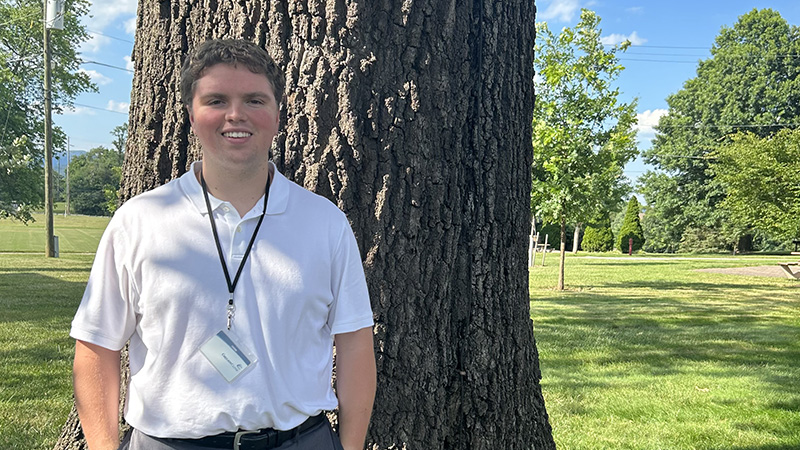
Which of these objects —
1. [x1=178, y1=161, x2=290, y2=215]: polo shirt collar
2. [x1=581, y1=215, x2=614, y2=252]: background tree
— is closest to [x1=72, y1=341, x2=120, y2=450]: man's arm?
[x1=178, y1=161, x2=290, y2=215]: polo shirt collar

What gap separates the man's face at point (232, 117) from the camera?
1786 mm

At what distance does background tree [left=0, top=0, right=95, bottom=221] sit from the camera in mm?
27812

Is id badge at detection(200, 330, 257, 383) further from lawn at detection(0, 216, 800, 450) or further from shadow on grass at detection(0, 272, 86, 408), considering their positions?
shadow on grass at detection(0, 272, 86, 408)

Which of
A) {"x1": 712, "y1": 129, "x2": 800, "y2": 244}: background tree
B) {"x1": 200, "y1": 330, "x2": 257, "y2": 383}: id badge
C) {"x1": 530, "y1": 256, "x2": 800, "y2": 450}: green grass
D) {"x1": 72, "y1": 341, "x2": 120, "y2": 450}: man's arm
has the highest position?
{"x1": 712, "y1": 129, "x2": 800, "y2": 244}: background tree

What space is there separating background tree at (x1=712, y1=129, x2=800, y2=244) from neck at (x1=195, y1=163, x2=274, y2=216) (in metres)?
20.6

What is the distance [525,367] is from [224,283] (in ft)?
5.14

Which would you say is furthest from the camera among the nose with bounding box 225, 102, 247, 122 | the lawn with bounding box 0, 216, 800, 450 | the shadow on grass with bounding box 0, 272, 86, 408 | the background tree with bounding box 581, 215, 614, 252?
the background tree with bounding box 581, 215, 614, 252

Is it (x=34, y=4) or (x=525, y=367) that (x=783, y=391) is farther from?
(x=34, y=4)

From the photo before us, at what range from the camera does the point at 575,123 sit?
49.8 ft

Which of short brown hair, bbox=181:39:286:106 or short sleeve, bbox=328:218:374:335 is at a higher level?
short brown hair, bbox=181:39:286:106

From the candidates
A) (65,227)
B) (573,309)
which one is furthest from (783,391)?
(65,227)

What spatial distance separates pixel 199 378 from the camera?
65.9 inches

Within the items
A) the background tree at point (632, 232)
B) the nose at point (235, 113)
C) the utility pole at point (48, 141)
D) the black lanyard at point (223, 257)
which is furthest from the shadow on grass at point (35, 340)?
the background tree at point (632, 232)

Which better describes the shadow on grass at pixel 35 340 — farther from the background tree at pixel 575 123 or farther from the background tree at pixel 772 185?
the background tree at pixel 772 185
